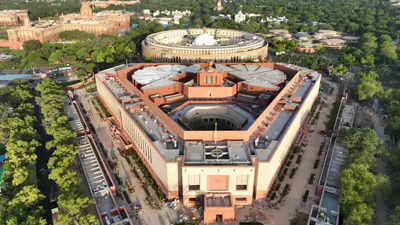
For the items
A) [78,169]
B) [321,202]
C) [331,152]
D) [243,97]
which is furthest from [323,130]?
[78,169]

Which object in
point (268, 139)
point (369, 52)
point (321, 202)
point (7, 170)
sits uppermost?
point (369, 52)

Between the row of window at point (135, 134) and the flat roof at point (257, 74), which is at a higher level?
the flat roof at point (257, 74)

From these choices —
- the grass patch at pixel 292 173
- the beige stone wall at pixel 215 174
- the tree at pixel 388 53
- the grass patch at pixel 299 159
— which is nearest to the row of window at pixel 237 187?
the beige stone wall at pixel 215 174

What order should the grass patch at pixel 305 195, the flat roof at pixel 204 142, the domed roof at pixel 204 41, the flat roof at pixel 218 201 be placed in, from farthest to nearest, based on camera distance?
the domed roof at pixel 204 41 < the grass patch at pixel 305 195 < the flat roof at pixel 204 142 < the flat roof at pixel 218 201

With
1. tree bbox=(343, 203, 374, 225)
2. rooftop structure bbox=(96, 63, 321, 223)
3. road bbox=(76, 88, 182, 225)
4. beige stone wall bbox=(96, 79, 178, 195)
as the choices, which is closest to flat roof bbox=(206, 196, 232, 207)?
rooftop structure bbox=(96, 63, 321, 223)

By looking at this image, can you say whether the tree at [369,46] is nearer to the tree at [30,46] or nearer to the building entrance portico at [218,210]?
the building entrance portico at [218,210]

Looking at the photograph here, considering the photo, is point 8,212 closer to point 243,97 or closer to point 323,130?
point 243,97

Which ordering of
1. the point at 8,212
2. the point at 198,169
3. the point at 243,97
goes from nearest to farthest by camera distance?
the point at 8,212
the point at 198,169
the point at 243,97
